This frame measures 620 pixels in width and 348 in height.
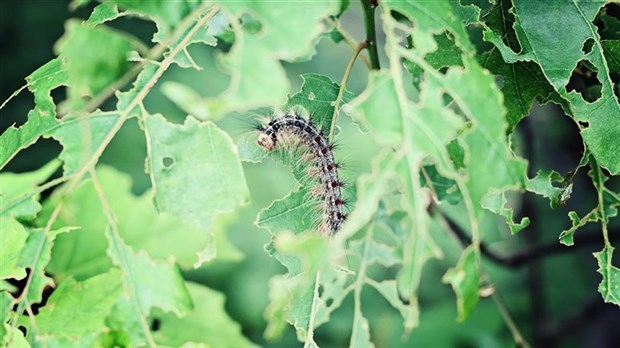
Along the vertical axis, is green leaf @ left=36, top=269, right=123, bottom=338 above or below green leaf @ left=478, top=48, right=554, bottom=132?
below

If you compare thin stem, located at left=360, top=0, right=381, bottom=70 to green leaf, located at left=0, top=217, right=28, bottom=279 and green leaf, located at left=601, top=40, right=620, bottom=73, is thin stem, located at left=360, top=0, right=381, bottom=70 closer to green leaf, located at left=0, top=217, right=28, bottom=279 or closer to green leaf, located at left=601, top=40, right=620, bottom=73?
green leaf, located at left=601, top=40, right=620, bottom=73

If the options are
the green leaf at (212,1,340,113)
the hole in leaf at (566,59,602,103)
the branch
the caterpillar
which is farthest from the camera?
the branch

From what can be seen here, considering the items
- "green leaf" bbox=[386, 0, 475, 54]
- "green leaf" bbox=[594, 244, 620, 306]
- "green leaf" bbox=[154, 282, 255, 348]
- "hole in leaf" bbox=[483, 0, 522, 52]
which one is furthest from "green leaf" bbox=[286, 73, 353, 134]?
"green leaf" bbox=[154, 282, 255, 348]

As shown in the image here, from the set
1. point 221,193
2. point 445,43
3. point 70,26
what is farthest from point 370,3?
point 70,26

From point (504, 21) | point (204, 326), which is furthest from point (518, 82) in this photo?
point (204, 326)

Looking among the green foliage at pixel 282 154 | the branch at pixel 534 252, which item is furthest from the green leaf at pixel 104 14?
the branch at pixel 534 252

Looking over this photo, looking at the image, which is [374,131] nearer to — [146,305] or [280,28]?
[280,28]

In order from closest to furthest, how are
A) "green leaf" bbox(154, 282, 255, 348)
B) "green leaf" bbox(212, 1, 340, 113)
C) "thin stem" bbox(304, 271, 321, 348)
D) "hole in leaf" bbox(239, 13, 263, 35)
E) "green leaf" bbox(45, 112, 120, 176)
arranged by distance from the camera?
"green leaf" bbox(212, 1, 340, 113)
"hole in leaf" bbox(239, 13, 263, 35)
"green leaf" bbox(45, 112, 120, 176)
"thin stem" bbox(304, 271, 321, 348)
"green leaf" bbox(154, 282, 255, 348)

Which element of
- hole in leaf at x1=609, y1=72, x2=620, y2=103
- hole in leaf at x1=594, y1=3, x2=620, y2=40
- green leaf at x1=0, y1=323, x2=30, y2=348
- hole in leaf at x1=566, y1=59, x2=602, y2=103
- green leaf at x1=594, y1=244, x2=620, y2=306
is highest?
hole in leaf at x1=594, y1=3, x2=620, y2=40
